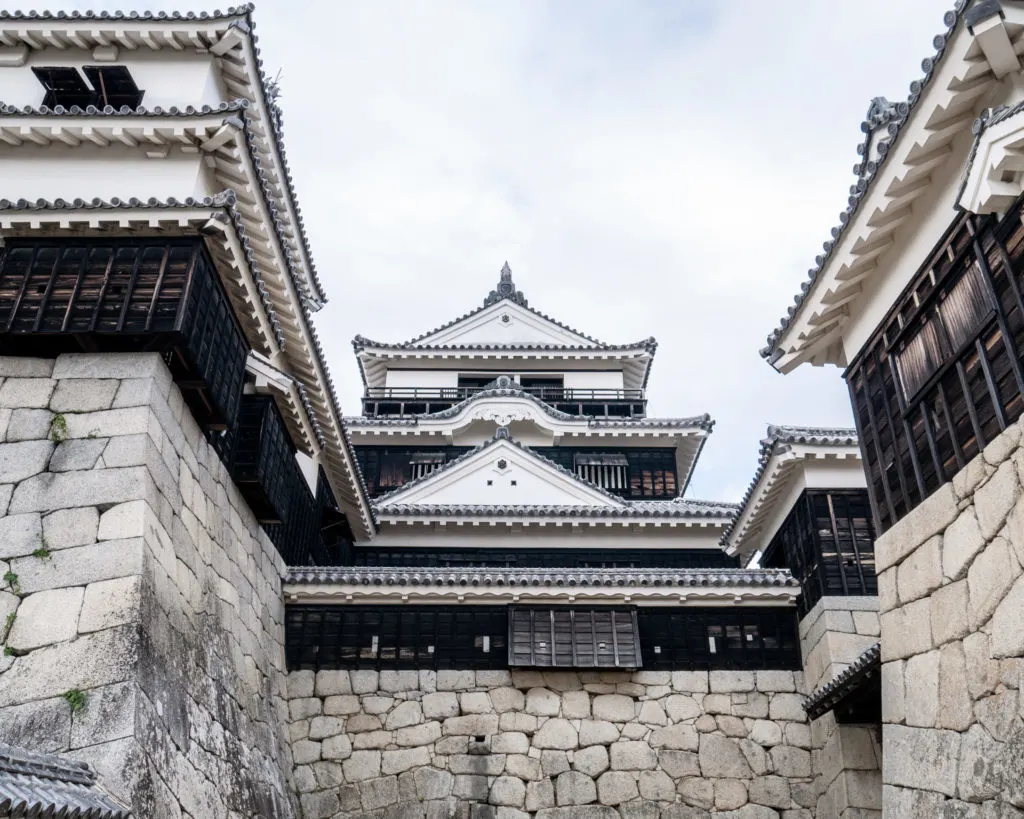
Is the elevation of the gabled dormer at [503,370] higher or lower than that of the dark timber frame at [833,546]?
higher

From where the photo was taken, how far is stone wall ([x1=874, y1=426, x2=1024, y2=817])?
6.22 meters

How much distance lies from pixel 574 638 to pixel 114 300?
7.54 metres

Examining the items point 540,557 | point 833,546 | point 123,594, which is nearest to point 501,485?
point 540,557

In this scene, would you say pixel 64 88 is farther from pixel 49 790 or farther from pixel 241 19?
pixel 49 790

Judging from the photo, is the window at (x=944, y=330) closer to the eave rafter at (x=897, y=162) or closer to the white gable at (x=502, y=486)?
the eave rafter at (x=897, y=162)

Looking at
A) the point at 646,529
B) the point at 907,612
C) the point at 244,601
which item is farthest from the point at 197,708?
the point at 646,529

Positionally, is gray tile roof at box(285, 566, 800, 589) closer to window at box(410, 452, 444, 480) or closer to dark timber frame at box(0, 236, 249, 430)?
dark timber frame at box(0, 236, 249, 430)

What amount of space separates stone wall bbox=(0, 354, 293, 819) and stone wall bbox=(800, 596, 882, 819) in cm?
682

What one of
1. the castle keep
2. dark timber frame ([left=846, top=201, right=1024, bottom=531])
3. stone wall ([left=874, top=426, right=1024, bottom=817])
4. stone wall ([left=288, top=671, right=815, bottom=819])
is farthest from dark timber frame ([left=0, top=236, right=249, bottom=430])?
stone wall ([left=874, top=426, right=1024, bottom=817])

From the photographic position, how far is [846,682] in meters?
9.72

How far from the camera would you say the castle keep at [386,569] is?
22.1 feet

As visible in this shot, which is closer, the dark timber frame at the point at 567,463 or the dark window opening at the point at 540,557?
the dark window opening at the point at 540,557

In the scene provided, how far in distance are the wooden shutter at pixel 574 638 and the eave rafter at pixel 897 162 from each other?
185 inches

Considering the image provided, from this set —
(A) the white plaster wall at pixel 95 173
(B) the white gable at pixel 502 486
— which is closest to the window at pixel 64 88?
(A) the white plaster wall at pixel 95 173
